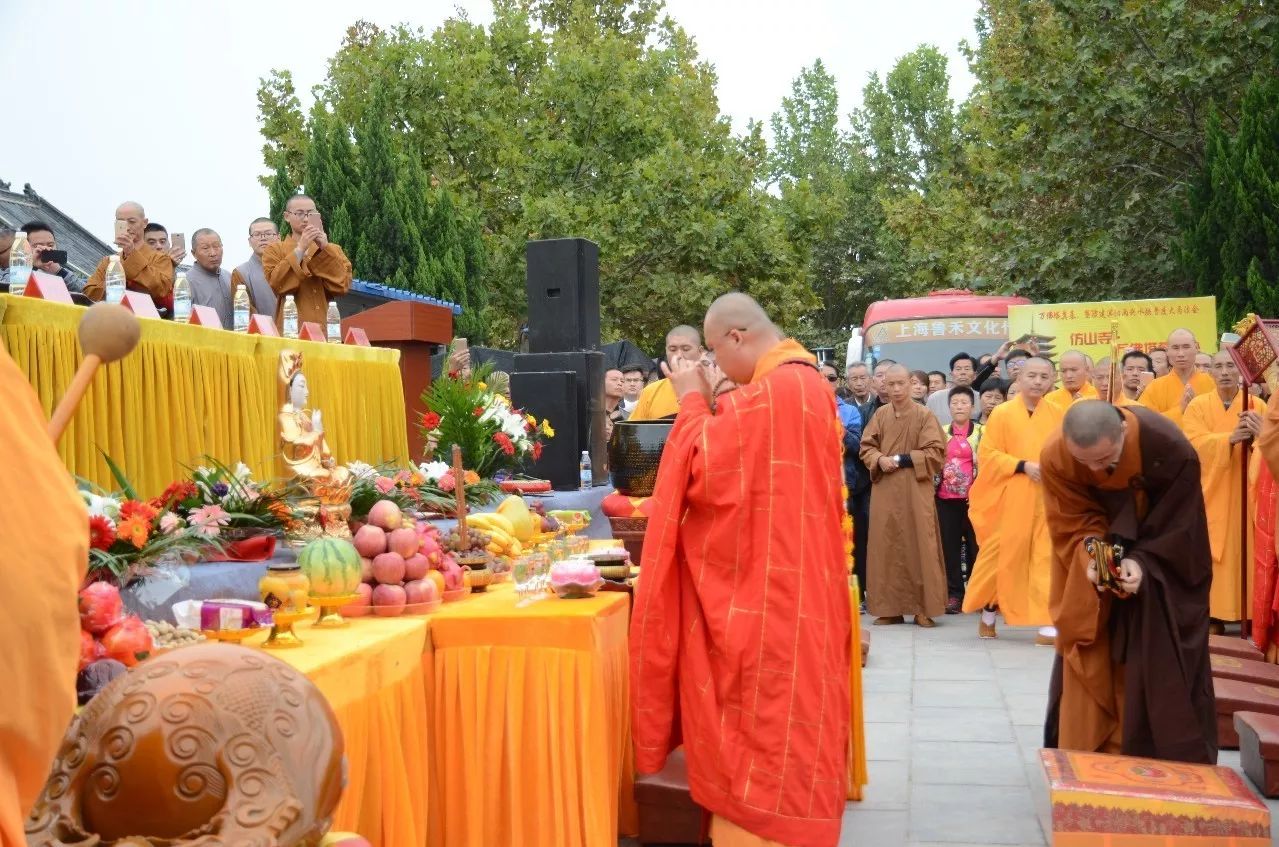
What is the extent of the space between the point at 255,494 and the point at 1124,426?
3.03 metres

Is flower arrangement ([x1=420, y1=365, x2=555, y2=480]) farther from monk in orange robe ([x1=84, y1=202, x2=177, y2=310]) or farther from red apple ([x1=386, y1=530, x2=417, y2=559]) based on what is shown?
red apple ([x1=386, y1=530, x2=417, y2=559])

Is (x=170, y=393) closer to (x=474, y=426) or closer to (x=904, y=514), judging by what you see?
(x=474, y=426)

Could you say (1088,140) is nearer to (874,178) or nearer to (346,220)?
(346,220)

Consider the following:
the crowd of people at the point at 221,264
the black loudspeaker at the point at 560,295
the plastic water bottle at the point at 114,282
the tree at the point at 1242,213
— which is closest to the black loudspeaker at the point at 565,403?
the black loudspeaker at the point at 560,295

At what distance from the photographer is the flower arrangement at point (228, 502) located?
13.4 feet

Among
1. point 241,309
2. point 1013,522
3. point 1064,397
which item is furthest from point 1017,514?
point 241,309

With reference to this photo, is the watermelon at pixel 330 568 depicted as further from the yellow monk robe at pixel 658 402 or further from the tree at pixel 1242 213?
the tree at pixel 1242 213

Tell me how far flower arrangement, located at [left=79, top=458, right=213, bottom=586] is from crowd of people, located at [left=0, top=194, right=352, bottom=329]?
2.65m

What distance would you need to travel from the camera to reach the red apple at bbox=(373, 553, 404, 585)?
4.06 m

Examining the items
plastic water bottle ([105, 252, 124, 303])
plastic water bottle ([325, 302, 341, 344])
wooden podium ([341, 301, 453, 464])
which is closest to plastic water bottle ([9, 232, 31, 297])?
plastic water bottle ([105, 252, 124, 303])

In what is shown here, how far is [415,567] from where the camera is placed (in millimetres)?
4137

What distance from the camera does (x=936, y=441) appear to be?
31.1 ft

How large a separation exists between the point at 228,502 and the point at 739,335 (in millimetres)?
1813

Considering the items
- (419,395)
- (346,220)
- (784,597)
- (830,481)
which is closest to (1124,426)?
(830,481)
